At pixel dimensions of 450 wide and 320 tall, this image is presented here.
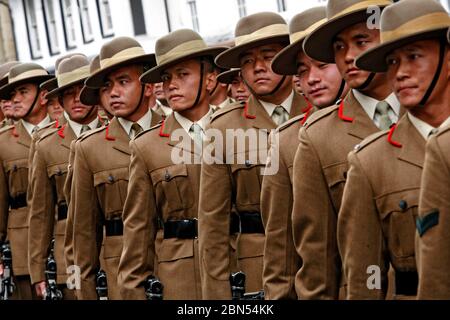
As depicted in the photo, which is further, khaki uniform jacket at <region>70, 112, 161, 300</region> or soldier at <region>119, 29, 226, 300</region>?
khaki uniform jacket at <region>70, 112, 161, 300</region>

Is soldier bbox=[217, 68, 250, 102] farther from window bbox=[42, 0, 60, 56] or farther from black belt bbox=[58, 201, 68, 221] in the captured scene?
window bbox=[42, 0, 60, 56]

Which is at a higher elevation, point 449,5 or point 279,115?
point 449,5

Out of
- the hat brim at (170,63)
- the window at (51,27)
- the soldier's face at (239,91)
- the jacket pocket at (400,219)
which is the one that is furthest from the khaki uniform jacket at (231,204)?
the window at (51,27)

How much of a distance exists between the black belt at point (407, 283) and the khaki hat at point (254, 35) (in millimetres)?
2791

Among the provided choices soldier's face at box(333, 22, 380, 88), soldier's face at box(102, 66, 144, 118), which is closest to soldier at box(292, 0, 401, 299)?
soldier's face at box(333, 22, 380, 88)

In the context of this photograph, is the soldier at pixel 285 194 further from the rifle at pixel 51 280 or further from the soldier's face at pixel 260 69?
the rifle at pixel 51 280

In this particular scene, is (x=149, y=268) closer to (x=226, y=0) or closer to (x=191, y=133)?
(x=191, y=133)

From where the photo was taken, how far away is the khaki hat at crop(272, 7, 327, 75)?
770 centimetres

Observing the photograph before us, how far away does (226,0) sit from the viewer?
29781 mm

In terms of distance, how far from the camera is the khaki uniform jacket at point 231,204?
316 inches

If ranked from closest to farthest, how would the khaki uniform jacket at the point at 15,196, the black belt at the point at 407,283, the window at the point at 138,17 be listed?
the black belt at the point at 407,283
the khaki uniform jacket at the point at 15,196
the window at the point at 138,17
